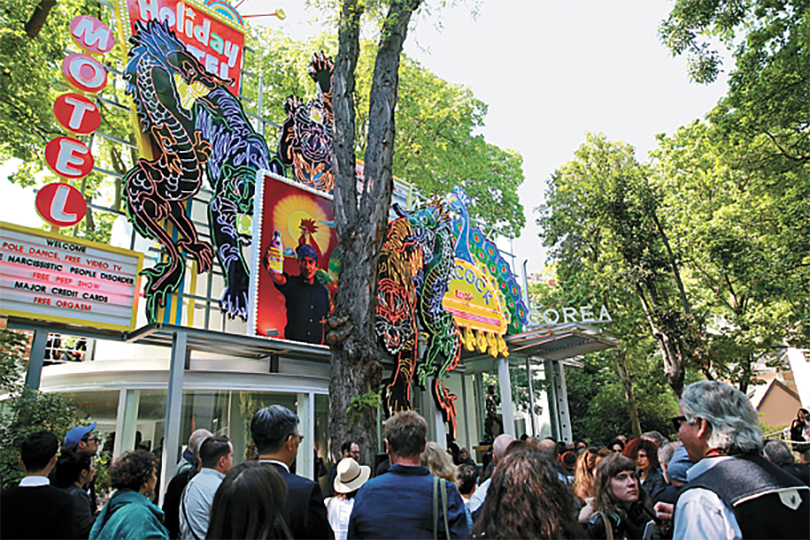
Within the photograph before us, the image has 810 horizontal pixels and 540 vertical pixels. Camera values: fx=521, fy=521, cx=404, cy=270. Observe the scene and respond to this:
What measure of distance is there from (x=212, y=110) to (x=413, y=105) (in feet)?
34.4

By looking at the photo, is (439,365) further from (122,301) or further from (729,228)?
(729,228)

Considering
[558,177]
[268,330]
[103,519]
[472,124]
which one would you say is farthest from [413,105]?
[103,519]

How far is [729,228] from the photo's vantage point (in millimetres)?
15289

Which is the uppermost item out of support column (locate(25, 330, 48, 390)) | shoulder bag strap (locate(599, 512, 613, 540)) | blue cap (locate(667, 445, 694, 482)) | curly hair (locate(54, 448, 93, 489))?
support column (locate(25, 330, 48, 390))

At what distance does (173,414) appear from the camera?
8172mm

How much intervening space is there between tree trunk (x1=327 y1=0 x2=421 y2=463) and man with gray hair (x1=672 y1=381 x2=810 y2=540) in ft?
18.0

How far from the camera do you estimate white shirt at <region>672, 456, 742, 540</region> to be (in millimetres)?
2164

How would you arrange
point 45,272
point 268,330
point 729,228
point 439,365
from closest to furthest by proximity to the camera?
point 45,272 < point 268,330 < point 439,365 < point 729,228

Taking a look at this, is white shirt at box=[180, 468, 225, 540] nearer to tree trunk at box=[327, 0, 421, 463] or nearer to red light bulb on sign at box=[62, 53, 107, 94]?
tree trunk at box=[327, 0, 421, 463]

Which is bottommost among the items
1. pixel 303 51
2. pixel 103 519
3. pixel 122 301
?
pixel 103 519

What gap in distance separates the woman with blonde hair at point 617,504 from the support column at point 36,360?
26.6ft

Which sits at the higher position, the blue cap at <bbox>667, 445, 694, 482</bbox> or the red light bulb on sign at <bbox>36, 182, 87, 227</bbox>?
the red light bulb on sign at <bbox>36, 182, 87, 227</bbox>

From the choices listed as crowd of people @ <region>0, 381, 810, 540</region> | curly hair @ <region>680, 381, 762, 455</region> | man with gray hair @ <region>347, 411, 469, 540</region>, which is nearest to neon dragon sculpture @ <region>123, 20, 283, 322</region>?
crowd of people @ <region>0, 381, 810, 540</region>

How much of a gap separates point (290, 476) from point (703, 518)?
2085 millimetres
